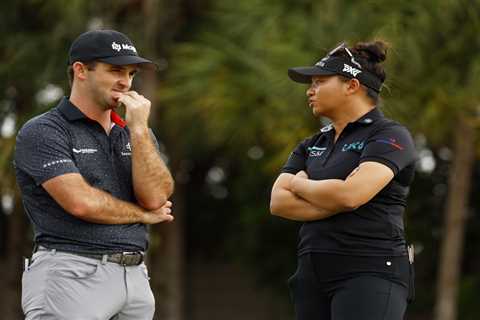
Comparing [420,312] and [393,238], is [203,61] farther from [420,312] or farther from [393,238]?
[393,238]

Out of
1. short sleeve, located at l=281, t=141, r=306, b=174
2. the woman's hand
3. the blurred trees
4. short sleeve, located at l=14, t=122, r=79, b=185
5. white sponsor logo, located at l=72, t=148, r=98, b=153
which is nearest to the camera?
short sleeve, located at l=14, t=122, r=79, b=185

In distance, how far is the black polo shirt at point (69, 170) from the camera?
426cm

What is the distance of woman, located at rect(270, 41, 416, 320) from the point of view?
4488mm

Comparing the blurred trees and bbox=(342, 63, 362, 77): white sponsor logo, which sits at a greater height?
bbox=(342, 63, 362, 77): white sponsor logo

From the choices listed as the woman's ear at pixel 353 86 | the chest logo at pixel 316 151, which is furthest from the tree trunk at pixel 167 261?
the woman's ear at pixel 353 86

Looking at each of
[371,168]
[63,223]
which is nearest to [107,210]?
[63,223]

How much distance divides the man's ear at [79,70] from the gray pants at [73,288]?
2.24 feet

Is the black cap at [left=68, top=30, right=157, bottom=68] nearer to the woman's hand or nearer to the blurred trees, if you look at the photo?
the woman's hand

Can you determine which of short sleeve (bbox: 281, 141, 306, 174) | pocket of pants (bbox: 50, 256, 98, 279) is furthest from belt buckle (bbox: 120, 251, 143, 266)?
short sleeve (bbox: 281, 141, 306, 174)

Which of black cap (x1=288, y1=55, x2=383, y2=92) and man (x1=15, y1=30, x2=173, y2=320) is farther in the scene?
black cap (x1=288, y1=55, x2=383, y2=92)

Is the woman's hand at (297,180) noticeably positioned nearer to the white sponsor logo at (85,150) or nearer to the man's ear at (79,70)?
the white sponsor logo at (85,150)

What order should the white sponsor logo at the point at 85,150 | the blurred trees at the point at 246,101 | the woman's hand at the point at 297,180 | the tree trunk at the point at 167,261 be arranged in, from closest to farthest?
the white sponsor logo at the point at 85,150
the woman's hand at the point at 297,180
the blurred trees at the point at 246,101
the tree trunk at the point at 167,261

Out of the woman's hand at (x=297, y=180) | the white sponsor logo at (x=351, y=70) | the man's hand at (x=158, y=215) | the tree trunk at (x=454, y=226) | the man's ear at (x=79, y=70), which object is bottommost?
the tree trunk at (x=454, y=226)

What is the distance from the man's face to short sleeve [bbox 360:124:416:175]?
0.98 meters
